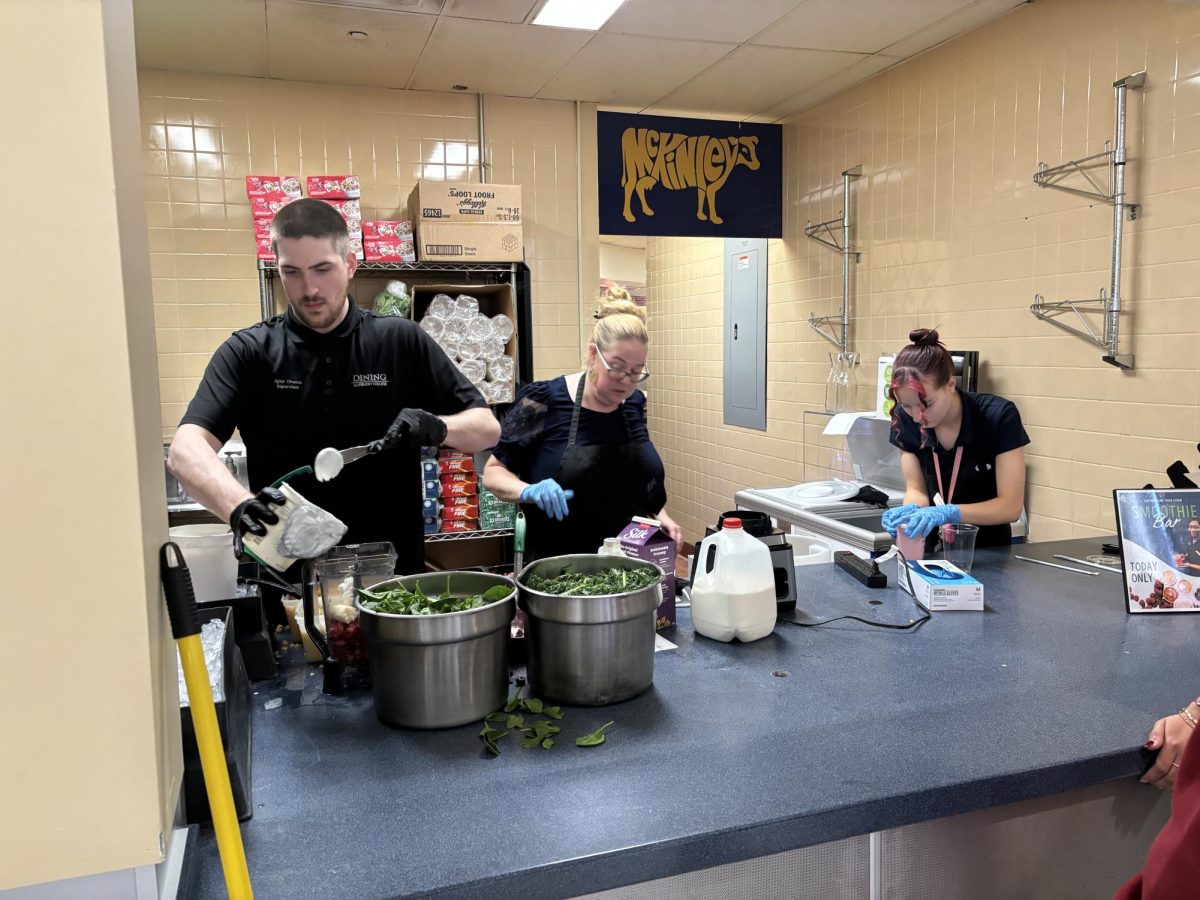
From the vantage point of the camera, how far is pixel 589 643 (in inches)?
58.6

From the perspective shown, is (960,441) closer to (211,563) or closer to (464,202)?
(211,563)

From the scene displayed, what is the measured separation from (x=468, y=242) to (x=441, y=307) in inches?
13.5

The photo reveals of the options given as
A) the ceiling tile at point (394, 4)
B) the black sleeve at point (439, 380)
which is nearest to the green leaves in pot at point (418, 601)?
the black sleeve at point (439, 380)

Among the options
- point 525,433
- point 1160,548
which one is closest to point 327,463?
point 525,433

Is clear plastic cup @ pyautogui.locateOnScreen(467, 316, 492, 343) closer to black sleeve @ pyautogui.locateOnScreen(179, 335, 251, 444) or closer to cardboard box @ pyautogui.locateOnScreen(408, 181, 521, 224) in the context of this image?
cardboard box @ pyautogui.locateOnScreen(408, 181, 521, 224)

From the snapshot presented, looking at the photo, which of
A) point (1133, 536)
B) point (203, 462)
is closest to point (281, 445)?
point (203, 462)

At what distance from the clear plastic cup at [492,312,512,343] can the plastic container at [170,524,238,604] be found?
103 inches

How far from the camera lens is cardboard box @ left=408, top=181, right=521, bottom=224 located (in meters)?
4.14

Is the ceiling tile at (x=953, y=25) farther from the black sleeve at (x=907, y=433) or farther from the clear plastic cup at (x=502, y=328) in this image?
the clear plastic cup at (x=502, y=328)

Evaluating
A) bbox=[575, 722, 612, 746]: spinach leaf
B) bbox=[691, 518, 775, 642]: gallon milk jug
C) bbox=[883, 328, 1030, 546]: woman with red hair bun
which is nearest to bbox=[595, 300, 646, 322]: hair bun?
bbox=[883, 328, 1030, 546]: woman with red hair bun

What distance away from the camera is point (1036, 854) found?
146cm

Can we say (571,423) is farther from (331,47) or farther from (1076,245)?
(331,47)

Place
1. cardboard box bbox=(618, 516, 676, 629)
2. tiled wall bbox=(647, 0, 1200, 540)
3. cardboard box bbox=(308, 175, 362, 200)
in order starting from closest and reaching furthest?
cardboard box bbox=(618, 516, 676, 629), tiled wall bbox=(647, 0, 1200, 540), cardboard box bbox=(308, 175, 362, 200)

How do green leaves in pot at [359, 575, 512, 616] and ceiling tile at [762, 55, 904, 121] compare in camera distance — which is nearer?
green leaves in pot at [359, 575, 512, 616]
